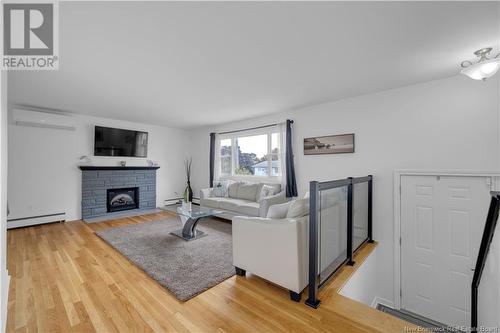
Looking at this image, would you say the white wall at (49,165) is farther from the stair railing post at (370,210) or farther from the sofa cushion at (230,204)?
the stair railing post at (370,210)

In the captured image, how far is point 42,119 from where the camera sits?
4.36 metres

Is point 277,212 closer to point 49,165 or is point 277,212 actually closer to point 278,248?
point 278,248

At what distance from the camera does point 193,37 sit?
1.93m

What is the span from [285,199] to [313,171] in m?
0.83

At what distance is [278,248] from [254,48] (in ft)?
6.54

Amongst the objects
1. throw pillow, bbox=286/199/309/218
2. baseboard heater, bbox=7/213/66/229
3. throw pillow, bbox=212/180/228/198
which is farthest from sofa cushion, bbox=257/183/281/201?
baseboard heater, bbox=7/213/66/229

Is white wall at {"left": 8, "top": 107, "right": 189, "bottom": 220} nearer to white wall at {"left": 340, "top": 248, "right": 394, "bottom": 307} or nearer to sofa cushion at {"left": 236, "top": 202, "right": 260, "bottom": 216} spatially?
sofa cushion at {"left": 236, "top": 202, "right": 260, "bottom": 216}

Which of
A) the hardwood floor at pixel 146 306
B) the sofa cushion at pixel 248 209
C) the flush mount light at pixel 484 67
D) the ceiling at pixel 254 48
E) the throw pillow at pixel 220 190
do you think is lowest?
the hardwood floor at pixel 146 306

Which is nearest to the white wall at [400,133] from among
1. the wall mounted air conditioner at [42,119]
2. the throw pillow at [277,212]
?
the throw pillow at [277,212]

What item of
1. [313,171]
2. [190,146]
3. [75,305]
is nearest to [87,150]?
[190,146]

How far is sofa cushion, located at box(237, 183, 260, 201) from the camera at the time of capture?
16.0 ft

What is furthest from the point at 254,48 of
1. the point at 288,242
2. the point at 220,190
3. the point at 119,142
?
Answer: the point at 119,142

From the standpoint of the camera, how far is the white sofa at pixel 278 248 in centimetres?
194

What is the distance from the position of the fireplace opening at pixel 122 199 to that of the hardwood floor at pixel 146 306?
272cm
